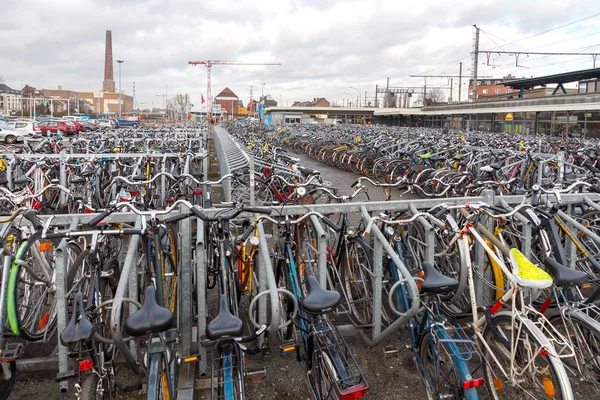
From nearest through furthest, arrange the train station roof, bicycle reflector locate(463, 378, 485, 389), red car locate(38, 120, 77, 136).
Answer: bicycle reflector locate(463, 378, 485, 389)
the train station roof
red car locate(38, 120, 77, 136)

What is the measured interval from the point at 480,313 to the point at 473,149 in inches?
301

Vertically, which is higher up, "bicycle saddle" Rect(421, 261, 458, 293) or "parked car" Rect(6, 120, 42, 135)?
"parked car" Rect(6, 120, 42, 135)

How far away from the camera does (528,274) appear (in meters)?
2.10

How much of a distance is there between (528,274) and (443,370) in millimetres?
717

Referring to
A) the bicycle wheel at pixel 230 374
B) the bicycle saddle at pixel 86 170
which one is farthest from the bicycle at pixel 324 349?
the bicycle saddle at pixel 86 170

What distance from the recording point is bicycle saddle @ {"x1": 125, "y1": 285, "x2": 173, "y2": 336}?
1.91m

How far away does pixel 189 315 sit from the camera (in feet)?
9.15

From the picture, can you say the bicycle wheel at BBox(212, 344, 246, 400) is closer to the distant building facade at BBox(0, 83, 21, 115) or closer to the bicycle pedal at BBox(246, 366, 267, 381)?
the bicycle pedal at BBox(246, 366, 267, 381)

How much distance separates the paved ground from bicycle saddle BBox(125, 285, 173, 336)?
3.22 feet

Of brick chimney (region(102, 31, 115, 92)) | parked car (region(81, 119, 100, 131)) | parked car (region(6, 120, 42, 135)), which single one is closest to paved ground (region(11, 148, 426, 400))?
parked car (region(81, 119, 100, 131))

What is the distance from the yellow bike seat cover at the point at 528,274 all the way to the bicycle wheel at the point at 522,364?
24cm

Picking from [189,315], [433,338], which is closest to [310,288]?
[433,338]

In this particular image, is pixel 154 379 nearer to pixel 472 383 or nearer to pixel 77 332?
pixel 77 332

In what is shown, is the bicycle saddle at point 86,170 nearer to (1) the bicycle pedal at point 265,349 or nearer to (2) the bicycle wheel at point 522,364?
(1) the bicycle pedal at point 265,349
